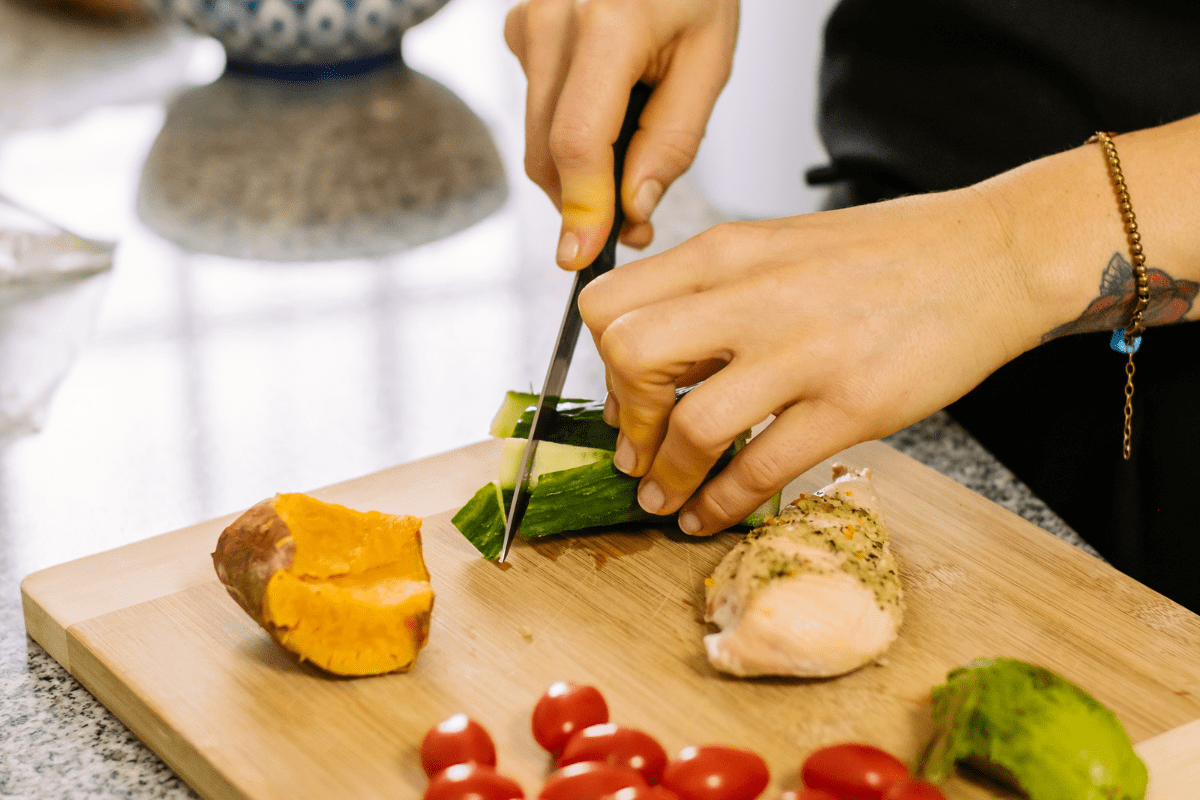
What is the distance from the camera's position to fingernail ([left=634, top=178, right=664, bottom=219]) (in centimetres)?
216

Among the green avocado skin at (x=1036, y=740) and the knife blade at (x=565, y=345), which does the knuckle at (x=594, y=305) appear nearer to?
the knife blade at (x=565, y=345)

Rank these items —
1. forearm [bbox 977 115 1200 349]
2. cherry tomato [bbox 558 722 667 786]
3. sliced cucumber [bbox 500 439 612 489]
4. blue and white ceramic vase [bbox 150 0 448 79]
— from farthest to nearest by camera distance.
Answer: blue and white ceramic vase [bbox 150 0 448 79] < sliced cucumber [bbox 500 439 612 489] < forearm [bbox 977 115 1200 349] < cherry tomato [bbox 558 722 667 786]

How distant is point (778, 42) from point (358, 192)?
5.68 feet

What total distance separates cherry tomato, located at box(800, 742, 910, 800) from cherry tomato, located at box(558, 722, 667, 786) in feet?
0.61

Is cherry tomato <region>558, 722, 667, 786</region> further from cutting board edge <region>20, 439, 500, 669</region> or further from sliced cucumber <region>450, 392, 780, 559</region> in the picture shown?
cutting board edge <region>20, 439, 500, 669</region>

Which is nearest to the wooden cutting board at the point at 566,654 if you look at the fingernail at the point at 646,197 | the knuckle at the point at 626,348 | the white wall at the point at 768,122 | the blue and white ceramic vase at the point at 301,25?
the knuckle at the point at 626,348

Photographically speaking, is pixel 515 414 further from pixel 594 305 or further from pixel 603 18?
pixel 603 18

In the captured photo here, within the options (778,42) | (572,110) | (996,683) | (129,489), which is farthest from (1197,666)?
(778,42)

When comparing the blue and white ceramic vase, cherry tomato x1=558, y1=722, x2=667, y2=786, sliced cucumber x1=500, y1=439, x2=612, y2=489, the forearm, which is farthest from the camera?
the blue and white ceramic vase

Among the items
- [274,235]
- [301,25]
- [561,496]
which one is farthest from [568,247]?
[301,25]

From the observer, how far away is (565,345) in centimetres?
199

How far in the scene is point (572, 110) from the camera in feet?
6.54

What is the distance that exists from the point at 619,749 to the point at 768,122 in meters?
2.91

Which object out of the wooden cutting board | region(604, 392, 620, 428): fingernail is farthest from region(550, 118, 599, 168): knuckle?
the wooden cutting board
